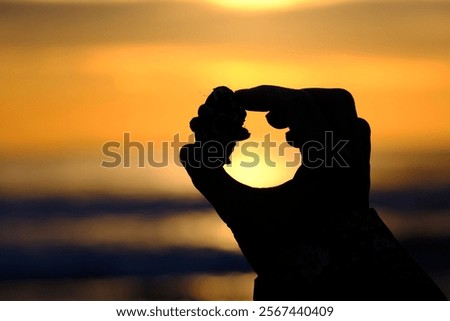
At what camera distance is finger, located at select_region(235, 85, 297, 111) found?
21.7 ft

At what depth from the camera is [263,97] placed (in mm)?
6656

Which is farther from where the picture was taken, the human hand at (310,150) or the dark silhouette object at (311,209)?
the human hand at (310,150)

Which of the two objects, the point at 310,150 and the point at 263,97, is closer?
the point at 263,97

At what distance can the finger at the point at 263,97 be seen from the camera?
260 inches

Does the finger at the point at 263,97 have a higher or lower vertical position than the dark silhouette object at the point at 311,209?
higher

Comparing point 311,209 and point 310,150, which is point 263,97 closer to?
point 310,150

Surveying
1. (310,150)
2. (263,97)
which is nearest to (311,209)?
(310,150)

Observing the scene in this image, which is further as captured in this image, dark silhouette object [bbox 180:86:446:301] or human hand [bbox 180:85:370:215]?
human hand [bbox 180:85:370:215]

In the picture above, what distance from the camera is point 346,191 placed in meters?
6.91

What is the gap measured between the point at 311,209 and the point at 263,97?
770mm
